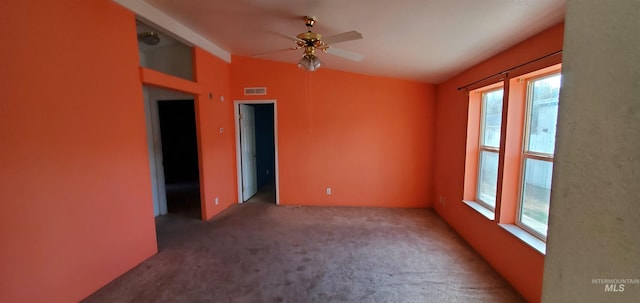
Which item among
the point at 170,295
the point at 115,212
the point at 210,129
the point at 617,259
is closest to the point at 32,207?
the point at 115,212

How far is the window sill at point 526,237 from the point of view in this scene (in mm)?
1939

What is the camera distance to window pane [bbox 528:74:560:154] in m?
1.96

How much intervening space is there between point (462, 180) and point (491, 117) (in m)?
0.89

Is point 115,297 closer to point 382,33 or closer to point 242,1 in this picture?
point 242,1

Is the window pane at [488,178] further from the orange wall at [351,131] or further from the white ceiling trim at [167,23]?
the white ceiling trim at [167,23]

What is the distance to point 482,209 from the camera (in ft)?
9.41

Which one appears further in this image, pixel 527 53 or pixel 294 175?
pixel 294 175

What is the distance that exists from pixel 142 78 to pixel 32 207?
4.73ft

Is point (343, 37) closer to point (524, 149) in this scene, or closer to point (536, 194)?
point (524, 149)

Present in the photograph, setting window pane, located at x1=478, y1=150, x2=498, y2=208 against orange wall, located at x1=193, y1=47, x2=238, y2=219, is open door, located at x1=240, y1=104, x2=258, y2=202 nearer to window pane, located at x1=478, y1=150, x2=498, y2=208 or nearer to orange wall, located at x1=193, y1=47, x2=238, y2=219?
orange wall, located at x1=193, y1=47, x2=238, y2=219

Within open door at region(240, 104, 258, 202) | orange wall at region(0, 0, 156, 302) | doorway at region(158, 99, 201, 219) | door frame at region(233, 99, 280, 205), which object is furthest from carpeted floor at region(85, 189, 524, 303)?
doorway at region(158, 99, 201, 219)

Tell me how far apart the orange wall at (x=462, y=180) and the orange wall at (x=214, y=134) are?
364cm

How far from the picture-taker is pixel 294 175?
14.8ft

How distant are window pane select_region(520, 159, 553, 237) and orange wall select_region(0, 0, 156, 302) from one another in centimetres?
384
